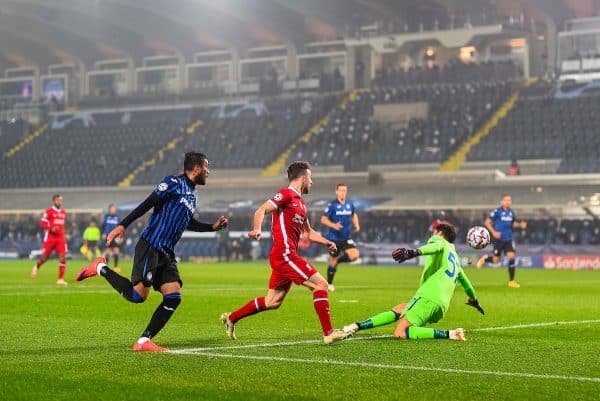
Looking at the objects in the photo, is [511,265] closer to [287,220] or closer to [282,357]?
[287,220]

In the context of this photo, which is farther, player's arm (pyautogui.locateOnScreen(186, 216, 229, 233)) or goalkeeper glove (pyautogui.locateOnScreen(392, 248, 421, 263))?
player's arm (pyautogui.locateOnScreen(186, 216, 229, 233))

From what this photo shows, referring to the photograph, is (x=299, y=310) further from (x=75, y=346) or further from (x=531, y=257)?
(x=531, y=257)

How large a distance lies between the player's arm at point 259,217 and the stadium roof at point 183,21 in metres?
52.1

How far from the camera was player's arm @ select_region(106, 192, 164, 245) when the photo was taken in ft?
37.3

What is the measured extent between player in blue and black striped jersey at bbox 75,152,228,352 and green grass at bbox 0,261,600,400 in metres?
0.59

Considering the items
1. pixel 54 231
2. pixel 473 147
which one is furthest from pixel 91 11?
pixel 54 231

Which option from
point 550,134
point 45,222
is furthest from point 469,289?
point 550,134

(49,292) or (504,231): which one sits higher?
(504,231)

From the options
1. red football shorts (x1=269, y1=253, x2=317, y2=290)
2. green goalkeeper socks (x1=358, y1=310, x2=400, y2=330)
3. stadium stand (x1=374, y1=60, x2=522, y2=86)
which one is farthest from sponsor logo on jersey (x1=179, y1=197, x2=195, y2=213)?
stadium stand (x1=374, y1=60, x2=522, y2=86)

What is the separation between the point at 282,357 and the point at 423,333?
2.45 m

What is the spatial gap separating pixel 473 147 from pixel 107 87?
1332 inches

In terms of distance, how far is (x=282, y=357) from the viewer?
11.0 metres

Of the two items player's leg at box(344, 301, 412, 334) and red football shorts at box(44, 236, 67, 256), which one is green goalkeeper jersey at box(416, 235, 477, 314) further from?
red football shorts at box(44, 236, 67, 256)

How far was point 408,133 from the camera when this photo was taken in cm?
5759
